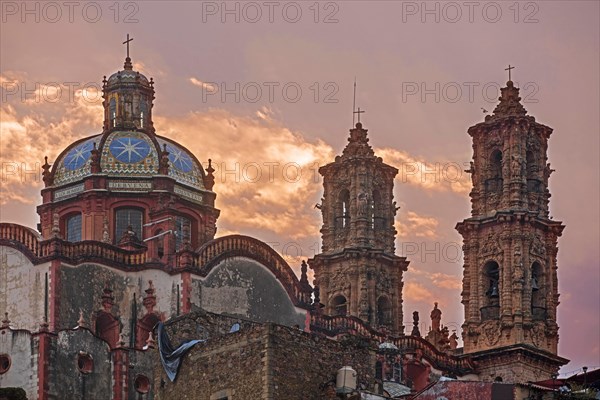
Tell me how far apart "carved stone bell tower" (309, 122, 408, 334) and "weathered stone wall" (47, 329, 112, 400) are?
2587cm

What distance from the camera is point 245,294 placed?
236 ft

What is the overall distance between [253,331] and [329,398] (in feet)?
8.73

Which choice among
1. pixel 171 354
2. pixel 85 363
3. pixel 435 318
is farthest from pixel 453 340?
pixel 171 354

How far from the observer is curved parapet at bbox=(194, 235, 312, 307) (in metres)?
70.9

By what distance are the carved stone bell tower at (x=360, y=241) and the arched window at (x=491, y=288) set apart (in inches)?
182

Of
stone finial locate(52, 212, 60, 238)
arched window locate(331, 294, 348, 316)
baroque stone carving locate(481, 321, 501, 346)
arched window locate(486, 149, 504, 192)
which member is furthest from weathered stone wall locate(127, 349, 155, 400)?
arched window locate(486, 149, 504, 192)

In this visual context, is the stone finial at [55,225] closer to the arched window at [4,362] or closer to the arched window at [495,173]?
the arched window at [4,362]

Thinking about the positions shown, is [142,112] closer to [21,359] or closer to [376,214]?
[376,214]

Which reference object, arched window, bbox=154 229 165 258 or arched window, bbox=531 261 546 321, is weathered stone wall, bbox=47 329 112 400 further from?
arched window, bbox=531 261 546 321

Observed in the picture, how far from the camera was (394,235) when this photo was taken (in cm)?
9150

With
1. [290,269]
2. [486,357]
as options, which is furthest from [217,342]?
[486,357]

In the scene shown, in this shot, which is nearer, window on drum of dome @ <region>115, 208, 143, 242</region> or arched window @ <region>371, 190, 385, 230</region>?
window on drum of dome @ <region>115, 208, 143, 242</region>

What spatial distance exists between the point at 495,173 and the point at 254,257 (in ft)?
67.2

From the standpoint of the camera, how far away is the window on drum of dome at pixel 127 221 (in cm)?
7544
